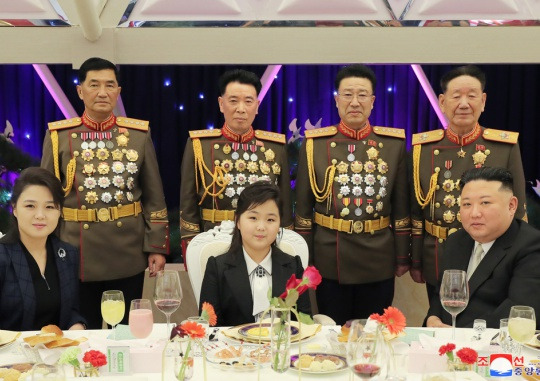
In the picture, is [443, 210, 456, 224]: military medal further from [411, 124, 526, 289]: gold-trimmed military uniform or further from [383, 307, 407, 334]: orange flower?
[383, 307, 407, 334]: orange flower

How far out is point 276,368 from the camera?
1834mm

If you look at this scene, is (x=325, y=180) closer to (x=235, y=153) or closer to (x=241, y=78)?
(x=235, y=153)

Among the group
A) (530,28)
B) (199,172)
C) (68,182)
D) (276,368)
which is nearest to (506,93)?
(530,28)

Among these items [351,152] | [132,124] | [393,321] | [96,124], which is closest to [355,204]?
[351,152]

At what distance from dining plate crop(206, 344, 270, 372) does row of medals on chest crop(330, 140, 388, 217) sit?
5.20 feet

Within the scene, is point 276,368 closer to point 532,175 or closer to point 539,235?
point 539,235

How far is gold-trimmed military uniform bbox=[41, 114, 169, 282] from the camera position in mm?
3643

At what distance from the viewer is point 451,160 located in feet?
11.8

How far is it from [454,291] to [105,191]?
6.41 feet

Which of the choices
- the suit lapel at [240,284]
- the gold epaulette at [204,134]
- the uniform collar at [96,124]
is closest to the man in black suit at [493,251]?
the suit lapel at [240,284]

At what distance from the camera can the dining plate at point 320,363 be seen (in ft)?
6.40

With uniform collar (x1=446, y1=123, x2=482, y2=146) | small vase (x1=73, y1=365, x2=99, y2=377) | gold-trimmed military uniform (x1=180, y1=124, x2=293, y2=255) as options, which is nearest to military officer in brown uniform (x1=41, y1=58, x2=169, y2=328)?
gold-trimmed military uniform (x1=180, y1=124, x2=293, y2=255)

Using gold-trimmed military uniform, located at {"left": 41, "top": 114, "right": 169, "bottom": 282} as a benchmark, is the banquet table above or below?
below

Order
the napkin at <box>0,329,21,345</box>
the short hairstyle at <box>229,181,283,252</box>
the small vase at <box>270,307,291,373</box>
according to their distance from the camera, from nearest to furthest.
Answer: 1. the small vase at <box>270,307,291,373</box>
2. the napkin at <box>0,329,21,345</box>
3. the short hairstyle at <box>229,181,283,252</box>
